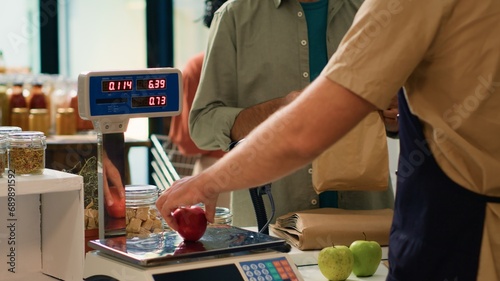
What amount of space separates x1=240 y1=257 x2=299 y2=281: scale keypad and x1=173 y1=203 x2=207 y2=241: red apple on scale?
0.42 feet

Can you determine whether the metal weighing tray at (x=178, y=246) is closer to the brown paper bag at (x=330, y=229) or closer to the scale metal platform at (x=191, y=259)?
the scale metal platform at (x=191, y=259)

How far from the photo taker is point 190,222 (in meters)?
1.62

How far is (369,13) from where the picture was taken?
1354mm

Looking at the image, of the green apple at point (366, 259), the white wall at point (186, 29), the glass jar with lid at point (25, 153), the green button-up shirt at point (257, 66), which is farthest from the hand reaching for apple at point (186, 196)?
the white wall at point (186, 29)

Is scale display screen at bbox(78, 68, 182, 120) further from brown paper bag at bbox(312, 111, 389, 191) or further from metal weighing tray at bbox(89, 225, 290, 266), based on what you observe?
brown paper bag at bbox(312, 111, 389, 191)

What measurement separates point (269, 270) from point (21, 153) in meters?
0.63

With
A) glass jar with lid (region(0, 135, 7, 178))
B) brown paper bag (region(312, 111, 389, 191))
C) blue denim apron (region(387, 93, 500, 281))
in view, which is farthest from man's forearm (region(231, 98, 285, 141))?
blue denim apron (region(387, 93, 500, 281))

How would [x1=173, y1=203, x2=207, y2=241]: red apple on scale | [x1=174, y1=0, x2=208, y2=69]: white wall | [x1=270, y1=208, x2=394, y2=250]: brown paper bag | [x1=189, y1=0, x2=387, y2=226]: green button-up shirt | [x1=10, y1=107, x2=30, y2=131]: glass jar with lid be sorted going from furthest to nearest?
[x1=174, y1=0, x2=208, y2=69]: white wall
[x1=10, y1=107, x2=30, y2=131]: glass jar with lid
[x1=189, y1=0, x2=387, y2=226]: green button-up shirt
[x1=270, y1=208, x2=394, y2=250]: brown paper bag
[x1=173, y1=203, x2=207, y2=241]: red apple on scale

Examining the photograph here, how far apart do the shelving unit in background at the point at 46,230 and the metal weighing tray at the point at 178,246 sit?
17cm

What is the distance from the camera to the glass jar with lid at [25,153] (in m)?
1.83

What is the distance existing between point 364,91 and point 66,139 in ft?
11.6

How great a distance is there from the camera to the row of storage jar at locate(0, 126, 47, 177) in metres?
1.83

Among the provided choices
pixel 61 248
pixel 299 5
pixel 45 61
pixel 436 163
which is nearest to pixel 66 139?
pixel 45 61

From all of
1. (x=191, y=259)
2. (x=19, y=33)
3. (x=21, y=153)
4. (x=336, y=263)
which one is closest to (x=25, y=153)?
(x=21, y=153)
